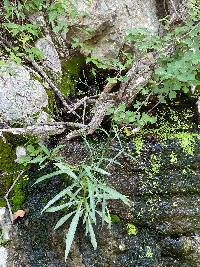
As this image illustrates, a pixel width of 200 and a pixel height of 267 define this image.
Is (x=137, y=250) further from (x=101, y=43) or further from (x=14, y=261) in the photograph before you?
(x=101, y=43)

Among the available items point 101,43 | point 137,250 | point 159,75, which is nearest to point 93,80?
point 101,43

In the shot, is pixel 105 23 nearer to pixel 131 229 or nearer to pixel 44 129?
pixel 44 129

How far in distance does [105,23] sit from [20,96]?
1349 millimetres

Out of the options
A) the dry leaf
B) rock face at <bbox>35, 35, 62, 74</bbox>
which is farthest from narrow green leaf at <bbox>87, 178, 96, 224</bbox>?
rock face at <bbox>35, 35, 62, 74</bbox>

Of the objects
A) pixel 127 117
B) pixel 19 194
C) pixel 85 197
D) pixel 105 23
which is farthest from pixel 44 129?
pixel 105 23

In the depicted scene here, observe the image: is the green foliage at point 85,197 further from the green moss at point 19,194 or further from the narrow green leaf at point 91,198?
the green moss at point 19,194

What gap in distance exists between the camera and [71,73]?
3717 mm

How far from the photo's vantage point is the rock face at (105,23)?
3730 mm

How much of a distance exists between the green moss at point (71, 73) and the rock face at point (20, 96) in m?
0.35

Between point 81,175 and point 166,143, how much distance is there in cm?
92

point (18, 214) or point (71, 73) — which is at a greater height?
point (71, 73)

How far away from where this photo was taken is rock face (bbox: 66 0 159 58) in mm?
3730

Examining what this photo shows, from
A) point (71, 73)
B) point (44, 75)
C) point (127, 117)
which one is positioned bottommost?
point (127, 117)

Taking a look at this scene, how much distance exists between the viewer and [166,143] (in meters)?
2.93
